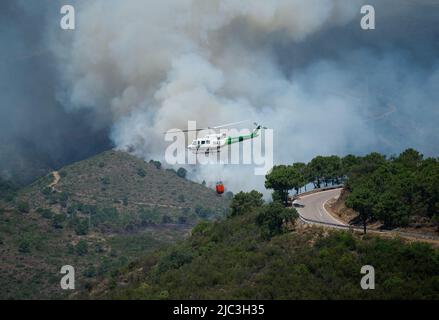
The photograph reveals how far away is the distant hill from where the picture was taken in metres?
143

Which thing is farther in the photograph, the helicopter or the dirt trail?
the dirt trail

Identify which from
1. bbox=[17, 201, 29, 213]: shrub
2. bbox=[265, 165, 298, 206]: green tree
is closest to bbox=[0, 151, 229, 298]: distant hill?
bbox=[17, 201, 29, 213]: shrub

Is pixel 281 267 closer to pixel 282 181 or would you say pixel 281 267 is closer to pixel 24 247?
pixel 282 181

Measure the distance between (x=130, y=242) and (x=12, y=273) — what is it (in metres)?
33.8

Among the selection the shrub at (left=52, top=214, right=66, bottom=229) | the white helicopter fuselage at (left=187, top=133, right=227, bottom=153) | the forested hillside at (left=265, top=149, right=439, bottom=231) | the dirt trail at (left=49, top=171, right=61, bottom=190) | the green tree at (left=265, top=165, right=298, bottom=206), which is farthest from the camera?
the dirt trail at (left=49, top=171, right=61, bottom=190)

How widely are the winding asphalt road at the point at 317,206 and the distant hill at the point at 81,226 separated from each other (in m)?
39.4

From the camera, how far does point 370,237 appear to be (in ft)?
305

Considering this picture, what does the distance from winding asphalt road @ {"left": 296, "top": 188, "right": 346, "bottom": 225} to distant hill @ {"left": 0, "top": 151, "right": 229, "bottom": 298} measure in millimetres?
39431

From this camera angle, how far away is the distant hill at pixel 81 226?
469 feet

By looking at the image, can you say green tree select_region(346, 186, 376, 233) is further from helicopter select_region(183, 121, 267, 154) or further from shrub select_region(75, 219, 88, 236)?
shrub select_region(75, 219, 88, 236)

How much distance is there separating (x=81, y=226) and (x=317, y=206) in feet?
239

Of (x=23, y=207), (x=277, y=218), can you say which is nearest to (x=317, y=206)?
(x=277, y=218)

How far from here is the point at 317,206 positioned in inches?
4660
